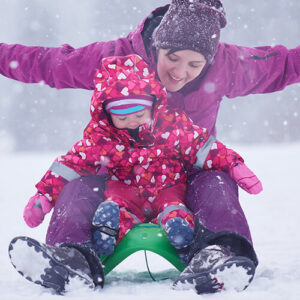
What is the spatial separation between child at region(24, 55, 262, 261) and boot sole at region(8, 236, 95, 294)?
1.15ft

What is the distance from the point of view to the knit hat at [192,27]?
1564mm

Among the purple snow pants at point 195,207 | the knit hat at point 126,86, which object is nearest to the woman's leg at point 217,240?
the purple snow pants at point 195,207

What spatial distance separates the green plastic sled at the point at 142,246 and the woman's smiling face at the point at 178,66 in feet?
1.89

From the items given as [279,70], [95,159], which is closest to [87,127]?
[95,159]

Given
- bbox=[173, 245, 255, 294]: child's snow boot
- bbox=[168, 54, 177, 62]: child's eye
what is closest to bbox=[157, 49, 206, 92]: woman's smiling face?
bbox=[168, 54, 177, 62]: child's eye

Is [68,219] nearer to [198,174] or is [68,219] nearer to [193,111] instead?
[198,174]

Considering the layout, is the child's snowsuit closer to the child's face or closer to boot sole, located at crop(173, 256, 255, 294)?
the child's face

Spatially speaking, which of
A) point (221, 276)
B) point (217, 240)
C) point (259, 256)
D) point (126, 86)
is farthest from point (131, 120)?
point (259, 256)

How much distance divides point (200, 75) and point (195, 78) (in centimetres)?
2

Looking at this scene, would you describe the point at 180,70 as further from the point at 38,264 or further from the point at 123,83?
the point at 38,264

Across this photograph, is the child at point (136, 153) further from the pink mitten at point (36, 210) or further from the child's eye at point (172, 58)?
the child's eye at point (172, 58)

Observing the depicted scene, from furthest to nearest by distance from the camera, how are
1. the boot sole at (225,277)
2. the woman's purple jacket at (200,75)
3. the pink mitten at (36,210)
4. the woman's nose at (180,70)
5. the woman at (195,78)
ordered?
the woman's purple jacket at (200,75) → the woman's nose at (180,70) → the pink mitten at (36,210) → the woman at (195,78) → the boot sole at (225,277)

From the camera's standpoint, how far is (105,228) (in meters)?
1.31

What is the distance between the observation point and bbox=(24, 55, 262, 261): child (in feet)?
4.84
